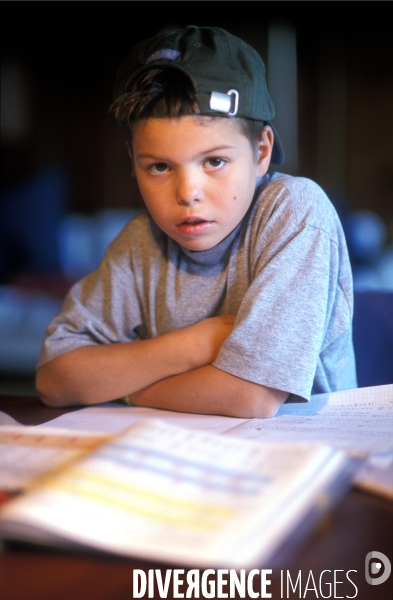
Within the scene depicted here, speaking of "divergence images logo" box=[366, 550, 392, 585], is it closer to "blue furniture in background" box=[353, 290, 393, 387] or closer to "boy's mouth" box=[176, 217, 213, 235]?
"boy's mouth" box=[176, 217, 213, 235]

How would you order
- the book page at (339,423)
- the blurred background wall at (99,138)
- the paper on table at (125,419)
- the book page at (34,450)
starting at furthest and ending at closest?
the blurred background wall at (99,138) → the paper on table at (125,419) → the book page at (339,423) → the book page at (34,450)

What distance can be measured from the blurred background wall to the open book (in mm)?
1893

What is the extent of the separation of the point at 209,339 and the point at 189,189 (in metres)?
0.18

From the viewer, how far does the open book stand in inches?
13.0

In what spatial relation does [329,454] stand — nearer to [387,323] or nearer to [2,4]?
[387,323]

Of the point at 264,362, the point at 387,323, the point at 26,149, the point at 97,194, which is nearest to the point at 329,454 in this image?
the point at 264,362

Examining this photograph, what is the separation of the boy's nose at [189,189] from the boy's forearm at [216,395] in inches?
7.8

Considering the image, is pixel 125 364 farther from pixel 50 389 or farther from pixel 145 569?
pixel 145 569

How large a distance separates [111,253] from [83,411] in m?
0.27

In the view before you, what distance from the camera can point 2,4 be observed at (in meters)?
2.37

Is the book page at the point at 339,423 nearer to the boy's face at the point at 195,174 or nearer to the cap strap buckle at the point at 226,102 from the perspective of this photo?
the boy's face at the point at 195,174

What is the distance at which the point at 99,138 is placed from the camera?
245cm

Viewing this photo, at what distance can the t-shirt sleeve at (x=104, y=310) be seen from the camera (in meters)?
0.93

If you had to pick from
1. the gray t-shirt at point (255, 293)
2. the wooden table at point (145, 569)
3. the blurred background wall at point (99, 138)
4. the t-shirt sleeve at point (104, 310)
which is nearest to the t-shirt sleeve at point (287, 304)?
the gray t-shirt at point (255, 293)
